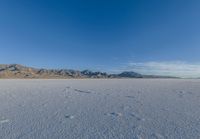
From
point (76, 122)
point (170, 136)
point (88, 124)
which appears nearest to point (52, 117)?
point (76, 122)

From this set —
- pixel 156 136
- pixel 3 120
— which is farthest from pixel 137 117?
pixel 3 120

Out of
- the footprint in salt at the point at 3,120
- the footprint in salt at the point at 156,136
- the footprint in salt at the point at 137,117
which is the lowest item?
the footprint in salt at the point at 156,136

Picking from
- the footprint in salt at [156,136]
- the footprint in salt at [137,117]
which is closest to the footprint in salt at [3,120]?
the footprint in salt at [137,117]

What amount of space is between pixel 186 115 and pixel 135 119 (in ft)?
4.77

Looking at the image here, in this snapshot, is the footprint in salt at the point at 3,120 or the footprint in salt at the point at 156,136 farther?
the footprint in salt at the point at 3,120

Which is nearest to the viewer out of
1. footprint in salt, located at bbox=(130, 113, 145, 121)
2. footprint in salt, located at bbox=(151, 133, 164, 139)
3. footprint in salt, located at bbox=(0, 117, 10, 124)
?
footprint in salt, located at bbox=(151, 133, 164, 139)

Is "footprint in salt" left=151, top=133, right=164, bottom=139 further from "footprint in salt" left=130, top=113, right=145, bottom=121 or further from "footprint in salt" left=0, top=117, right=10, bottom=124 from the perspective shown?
"footprint in salt" left=0, top=117, right=10, bottom=124

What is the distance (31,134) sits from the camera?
11.0ft

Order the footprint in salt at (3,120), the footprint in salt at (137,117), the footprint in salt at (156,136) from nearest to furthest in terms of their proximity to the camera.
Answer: the footprint in salt at (156,136)
the footprint in salt at (3,120)
the footprint in salt at (137,117)

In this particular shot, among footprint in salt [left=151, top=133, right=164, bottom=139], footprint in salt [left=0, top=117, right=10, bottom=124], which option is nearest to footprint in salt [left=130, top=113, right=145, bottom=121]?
footprint in salt [left=151, top=133, right=164, bottom=139]

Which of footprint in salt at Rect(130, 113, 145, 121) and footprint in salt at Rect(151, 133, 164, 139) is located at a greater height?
footprint in salt at Rect(130, 113, 145, 121)

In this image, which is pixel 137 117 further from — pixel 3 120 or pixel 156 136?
pixel 3 120

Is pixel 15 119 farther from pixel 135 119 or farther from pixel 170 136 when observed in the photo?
pixel 170 136

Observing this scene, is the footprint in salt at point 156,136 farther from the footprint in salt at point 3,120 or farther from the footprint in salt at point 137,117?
the footprint in salt at point 3,120
